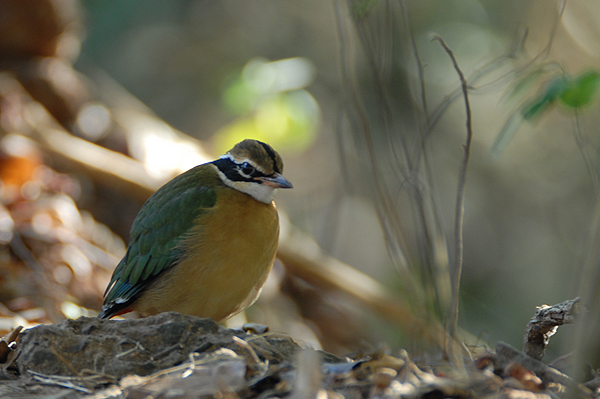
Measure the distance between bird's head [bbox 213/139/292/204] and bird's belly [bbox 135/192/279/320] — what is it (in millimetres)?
206

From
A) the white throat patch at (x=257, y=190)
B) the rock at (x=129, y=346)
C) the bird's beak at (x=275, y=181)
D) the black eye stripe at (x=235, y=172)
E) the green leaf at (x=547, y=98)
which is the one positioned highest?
the green leaf at (x=547, y=98)

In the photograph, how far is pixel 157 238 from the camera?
5.20 metres

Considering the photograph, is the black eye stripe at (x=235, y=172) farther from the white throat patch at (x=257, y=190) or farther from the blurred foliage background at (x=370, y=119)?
the blurred foliage background at (x=370, y=119)

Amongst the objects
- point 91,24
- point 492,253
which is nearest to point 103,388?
point 492,253

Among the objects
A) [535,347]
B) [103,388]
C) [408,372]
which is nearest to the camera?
[408,372]

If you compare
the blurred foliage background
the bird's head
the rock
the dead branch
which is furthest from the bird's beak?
the dead branch

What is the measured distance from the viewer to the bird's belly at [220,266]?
479 cm

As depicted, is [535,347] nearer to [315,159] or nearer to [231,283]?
[231,283]

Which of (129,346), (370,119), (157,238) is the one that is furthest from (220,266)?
(370,119)

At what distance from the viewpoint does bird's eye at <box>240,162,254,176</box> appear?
5.27 meters

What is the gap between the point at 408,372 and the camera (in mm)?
2988

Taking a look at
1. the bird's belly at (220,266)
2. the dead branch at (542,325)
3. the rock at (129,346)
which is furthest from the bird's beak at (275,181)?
the dead branch at (542,325)

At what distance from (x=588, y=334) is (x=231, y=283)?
9.96 ft

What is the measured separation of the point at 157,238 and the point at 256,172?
1034 mm
